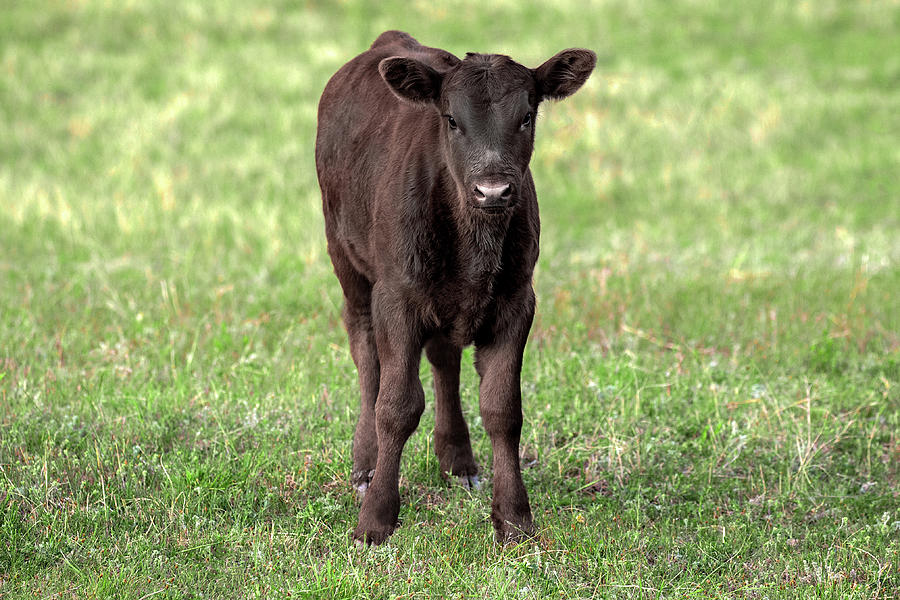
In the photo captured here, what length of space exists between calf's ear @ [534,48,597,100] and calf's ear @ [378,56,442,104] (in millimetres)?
515

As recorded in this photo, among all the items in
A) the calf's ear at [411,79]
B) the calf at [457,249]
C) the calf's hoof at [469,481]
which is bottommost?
the calf's hoof at [469,481]

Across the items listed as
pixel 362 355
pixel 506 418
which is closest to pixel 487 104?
pixel 506 418

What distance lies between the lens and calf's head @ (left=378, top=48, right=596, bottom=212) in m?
4.78

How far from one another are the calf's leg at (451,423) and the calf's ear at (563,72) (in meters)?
1.59

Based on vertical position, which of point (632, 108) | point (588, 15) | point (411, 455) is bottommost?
point (411, 455)

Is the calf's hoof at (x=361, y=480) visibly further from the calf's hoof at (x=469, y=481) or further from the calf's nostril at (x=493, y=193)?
the calf's nostril at (x=493, y=193)

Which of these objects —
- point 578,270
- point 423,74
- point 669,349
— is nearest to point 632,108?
point 578,270

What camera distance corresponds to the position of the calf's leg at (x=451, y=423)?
6.04m

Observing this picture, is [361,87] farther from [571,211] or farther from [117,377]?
[571,211]

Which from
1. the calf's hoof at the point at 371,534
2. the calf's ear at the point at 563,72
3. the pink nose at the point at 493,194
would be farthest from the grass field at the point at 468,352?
the calf's ear at the point at 563,72

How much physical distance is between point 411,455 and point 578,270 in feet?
16.4

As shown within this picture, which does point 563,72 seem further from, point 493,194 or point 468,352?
point 468,352

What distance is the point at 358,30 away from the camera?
70.0 feet

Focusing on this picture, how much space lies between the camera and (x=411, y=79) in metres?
5.21
